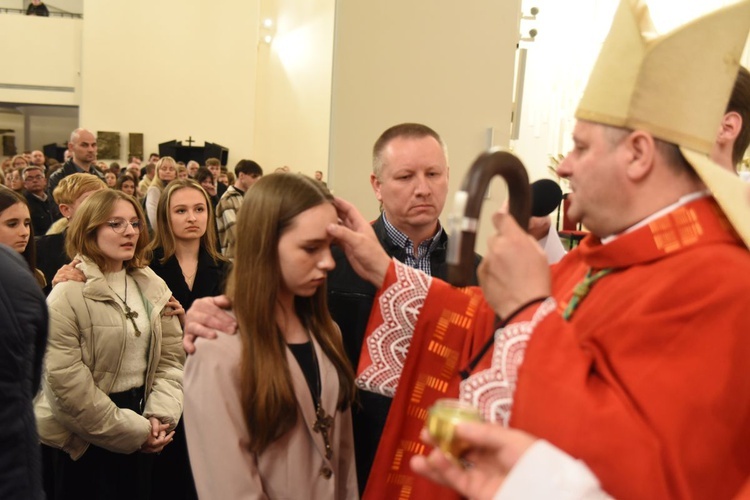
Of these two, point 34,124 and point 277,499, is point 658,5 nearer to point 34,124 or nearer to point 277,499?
point 277,499

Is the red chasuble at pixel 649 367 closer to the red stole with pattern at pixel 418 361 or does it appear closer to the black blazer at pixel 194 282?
the red stole with pattern at pixel 418 361

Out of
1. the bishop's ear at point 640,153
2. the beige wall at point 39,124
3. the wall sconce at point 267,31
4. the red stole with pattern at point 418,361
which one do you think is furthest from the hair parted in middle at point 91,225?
the beige wall at point 39,124

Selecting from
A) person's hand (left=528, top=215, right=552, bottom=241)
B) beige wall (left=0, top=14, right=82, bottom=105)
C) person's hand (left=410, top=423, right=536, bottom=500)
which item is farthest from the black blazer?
beige wall (left=0, top=14, right=82, bottom=105)

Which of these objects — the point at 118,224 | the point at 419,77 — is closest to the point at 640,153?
the point at 118,224

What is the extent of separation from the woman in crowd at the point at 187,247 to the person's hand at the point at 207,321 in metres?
2.07

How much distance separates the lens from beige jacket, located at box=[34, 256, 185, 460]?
294 cm

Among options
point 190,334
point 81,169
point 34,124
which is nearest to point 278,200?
point 190,334

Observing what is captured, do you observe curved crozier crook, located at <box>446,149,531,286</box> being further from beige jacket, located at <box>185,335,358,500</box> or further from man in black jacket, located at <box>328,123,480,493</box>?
man in black jacket, located at <box>328,123,480,493</box>

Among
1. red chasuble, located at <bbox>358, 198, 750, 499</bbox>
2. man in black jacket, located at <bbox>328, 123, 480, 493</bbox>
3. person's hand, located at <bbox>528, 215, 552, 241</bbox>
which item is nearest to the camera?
red chasuble, located at <bbox>358, 198, 750, 499</bbox>

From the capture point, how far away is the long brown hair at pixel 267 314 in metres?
1.79

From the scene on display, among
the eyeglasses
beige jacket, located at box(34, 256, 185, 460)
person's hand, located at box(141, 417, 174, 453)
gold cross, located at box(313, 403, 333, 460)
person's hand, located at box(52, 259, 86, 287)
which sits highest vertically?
the eyeglasses

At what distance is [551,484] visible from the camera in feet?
3.36

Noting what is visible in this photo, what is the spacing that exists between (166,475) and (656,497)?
3085mm

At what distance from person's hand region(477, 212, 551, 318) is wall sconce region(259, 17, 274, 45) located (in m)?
17.0
